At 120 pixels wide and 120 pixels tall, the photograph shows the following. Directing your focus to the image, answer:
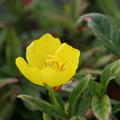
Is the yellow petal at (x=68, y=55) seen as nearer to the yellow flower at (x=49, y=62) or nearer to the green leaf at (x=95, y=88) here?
the yellow flower at (x=49, y=62)

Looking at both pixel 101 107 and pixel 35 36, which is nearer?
pixel 101 107

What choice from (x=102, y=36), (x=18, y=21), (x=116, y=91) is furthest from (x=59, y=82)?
(x=18, y=21)

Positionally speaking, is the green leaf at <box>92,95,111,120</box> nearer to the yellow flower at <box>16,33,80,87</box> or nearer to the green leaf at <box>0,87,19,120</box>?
the yellow flower at <box>16,33,80,87</box>

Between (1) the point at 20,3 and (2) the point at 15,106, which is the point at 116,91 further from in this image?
(1) the point at 20,3

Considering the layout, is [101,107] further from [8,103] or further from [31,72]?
[8,103]

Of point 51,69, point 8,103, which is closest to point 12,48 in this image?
point 8,103

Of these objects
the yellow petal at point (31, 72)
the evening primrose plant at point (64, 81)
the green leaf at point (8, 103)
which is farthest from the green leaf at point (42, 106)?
the green leaf at point (8, 103)
